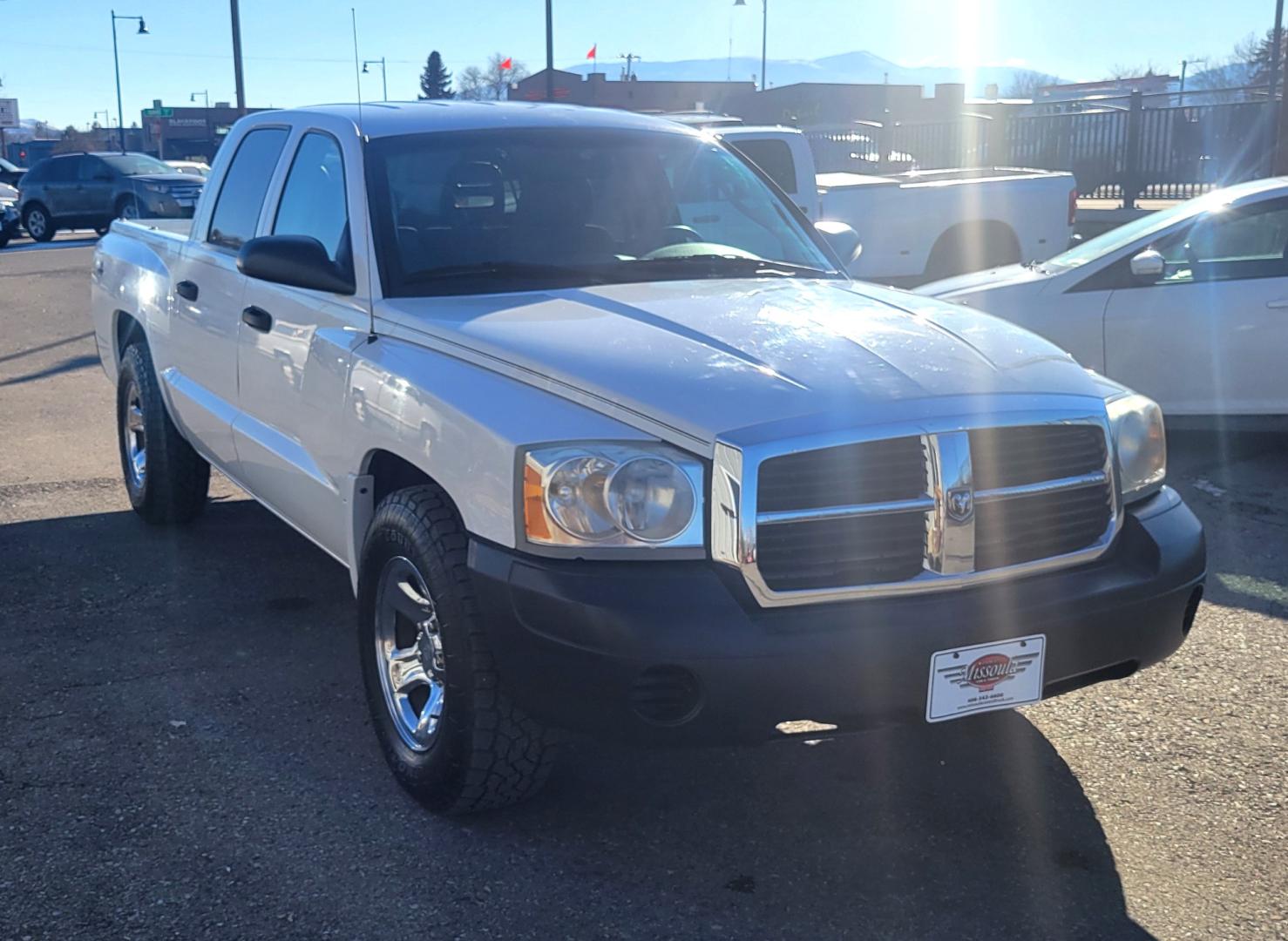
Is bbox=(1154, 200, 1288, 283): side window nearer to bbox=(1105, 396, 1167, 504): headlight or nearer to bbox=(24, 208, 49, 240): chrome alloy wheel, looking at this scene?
bbox=(1105, 396, 1167, 504): headlight

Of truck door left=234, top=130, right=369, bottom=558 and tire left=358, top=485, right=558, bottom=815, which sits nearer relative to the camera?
tire left=358, top=485, right=558, bottom=815

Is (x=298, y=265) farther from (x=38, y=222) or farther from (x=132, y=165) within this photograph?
(x=38, y=222)

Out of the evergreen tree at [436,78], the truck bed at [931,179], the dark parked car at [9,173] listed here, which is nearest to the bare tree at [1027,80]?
the evergreen tree at [436,78]

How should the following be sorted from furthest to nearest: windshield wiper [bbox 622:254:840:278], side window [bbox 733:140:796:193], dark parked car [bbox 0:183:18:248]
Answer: dark parked car [bbox 0:183:18:248] < side window [bbox 733:140:796:193] < windshield wiper [bbox 622:254:840:278]

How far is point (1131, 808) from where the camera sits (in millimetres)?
3645

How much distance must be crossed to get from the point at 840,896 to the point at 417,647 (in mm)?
1260

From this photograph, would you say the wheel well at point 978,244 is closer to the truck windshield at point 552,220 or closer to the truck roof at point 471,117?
the truck roof at point 471,117

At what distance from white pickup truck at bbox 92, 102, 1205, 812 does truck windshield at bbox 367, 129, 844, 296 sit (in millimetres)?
14

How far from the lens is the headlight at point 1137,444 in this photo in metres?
3.59

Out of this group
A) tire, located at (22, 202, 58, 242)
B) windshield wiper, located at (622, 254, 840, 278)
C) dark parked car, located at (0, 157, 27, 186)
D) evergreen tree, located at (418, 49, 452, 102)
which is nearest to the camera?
windshield wiper, located at (622, 254, 840, 278)

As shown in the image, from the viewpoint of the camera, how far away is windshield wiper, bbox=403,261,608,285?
413 centimetres

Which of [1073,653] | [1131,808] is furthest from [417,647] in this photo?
[1131,808]

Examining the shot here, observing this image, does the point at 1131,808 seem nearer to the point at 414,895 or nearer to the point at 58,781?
the point at 414,895

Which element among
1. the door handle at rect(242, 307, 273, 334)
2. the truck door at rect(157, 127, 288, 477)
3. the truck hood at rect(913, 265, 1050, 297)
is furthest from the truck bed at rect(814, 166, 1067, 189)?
the door handle at rect(242, 307, 273, 334)
